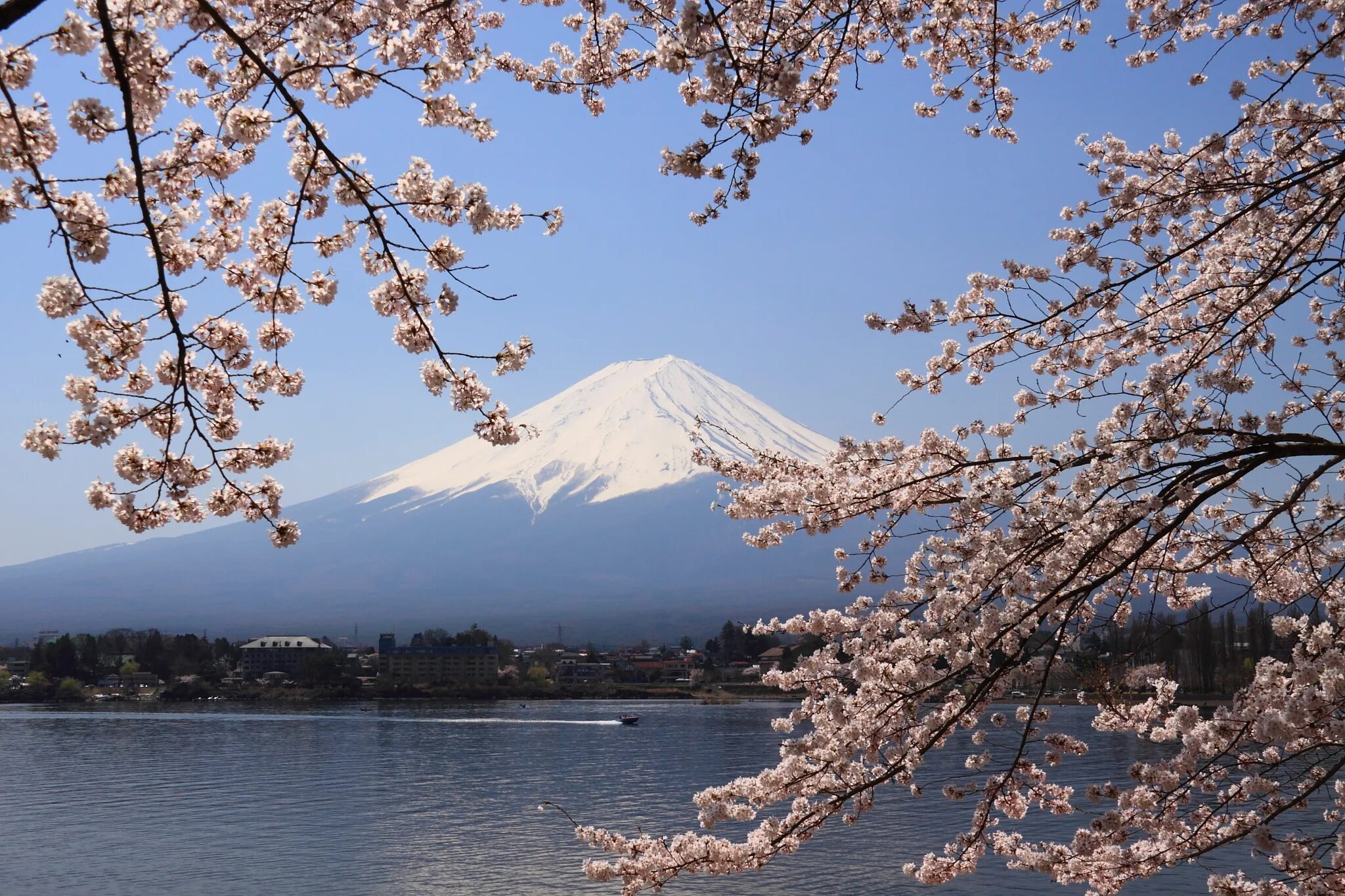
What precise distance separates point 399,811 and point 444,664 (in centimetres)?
4747

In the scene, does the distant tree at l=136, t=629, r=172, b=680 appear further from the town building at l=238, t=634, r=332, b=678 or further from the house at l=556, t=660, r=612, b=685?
the house at l=556, t=660, r=612, b=685

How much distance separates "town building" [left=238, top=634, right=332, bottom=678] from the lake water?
31646mm

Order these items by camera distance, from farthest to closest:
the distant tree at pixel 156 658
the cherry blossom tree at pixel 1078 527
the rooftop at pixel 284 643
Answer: the rooftop at pixel 284 643, the distant tree at pixel 156 658, the cherry blossom tree at pixel 1078 527

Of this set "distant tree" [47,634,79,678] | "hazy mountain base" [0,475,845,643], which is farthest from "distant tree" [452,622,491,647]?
"hazy mountain base" [0,475,845,643]

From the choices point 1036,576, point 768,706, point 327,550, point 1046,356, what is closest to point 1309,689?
point 1036,576

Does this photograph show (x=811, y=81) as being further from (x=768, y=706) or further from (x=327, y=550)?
(x=327, y=550)

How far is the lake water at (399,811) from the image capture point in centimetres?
1448

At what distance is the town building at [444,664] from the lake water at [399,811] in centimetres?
2727

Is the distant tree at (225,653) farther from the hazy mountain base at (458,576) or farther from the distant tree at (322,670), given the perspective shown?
the hazy mountain base at (458,576)

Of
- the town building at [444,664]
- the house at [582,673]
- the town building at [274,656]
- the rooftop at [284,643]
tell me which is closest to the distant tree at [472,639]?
the town building at [444,664]

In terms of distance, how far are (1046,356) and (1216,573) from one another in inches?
46.5

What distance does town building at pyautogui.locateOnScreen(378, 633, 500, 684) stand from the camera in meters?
65.3

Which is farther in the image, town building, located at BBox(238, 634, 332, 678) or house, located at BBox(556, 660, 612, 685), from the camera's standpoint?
town building, located at BBox(238, 634, 332, 678)

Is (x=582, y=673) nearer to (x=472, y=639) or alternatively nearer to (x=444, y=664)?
(x=472, y=639)
